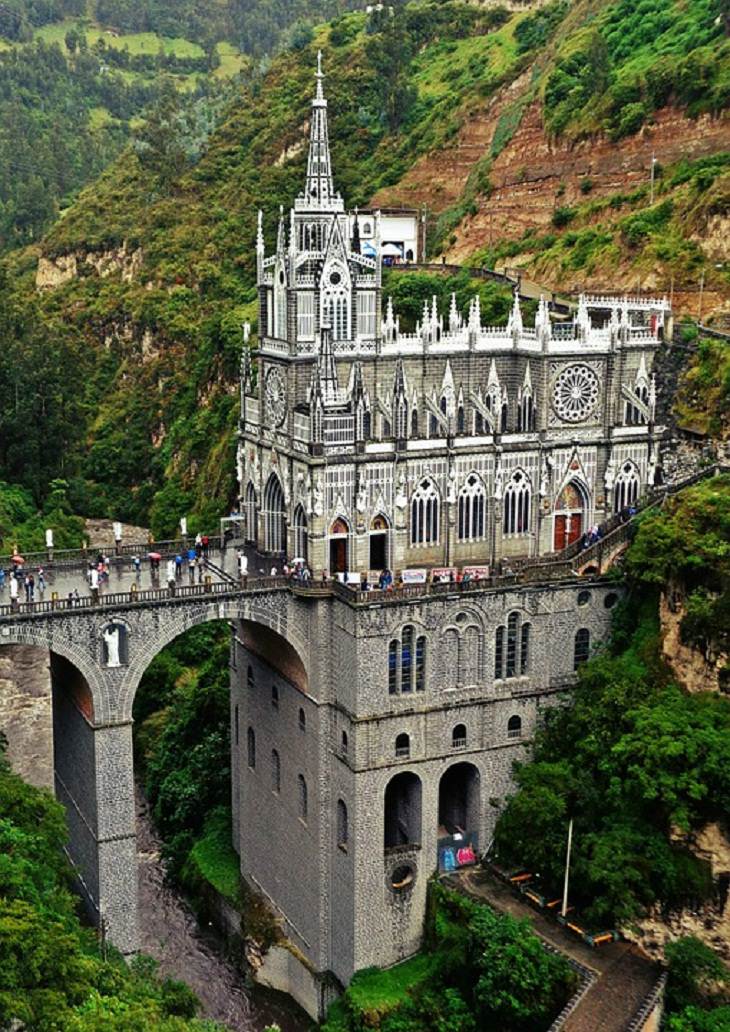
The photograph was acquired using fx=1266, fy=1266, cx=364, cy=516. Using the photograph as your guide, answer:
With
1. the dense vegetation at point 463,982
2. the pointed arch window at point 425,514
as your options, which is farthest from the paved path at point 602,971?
the pointed arch window at point 425,514

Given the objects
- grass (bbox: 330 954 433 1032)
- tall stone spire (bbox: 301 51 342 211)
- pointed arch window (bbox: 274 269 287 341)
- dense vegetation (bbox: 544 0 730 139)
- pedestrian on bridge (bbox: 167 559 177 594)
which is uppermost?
dense vegetation (bbox: 544 0 730 139)

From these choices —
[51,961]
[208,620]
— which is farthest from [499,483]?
[51,961]

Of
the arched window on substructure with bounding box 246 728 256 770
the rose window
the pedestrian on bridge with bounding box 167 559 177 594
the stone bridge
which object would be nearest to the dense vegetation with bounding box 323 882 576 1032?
the stone bridge

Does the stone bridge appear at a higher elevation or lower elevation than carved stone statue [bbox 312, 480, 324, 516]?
lower

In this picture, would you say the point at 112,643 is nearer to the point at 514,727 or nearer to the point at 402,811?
the point at 402,811

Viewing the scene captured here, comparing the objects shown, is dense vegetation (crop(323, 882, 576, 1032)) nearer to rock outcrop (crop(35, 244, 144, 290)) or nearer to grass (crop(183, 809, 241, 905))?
grass (crop(183, 809, 241, 905))

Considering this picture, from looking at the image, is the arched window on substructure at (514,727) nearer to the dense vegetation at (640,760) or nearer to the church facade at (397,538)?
the church facade at (397,538)
